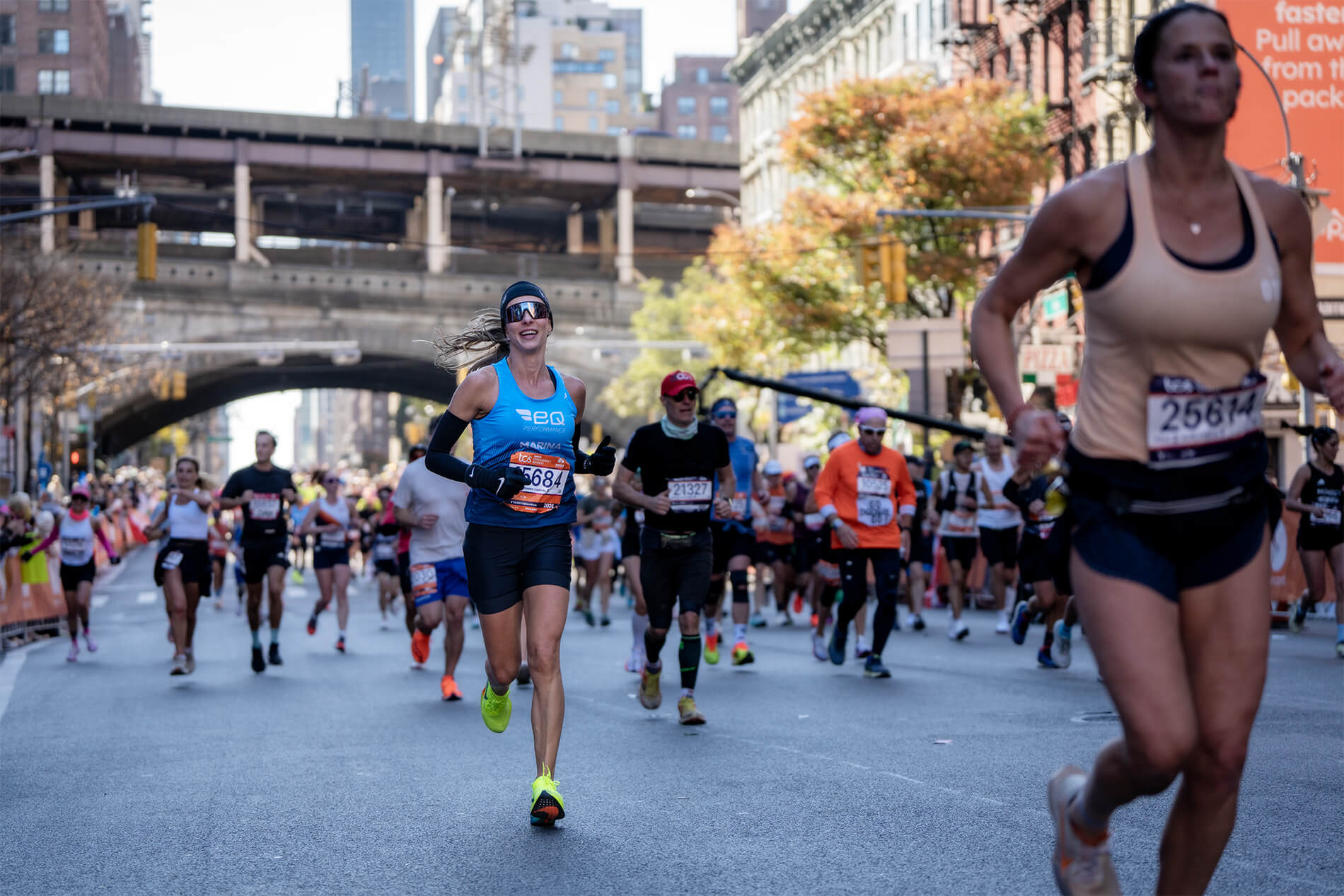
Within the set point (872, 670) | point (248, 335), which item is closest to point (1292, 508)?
point (872, 670)

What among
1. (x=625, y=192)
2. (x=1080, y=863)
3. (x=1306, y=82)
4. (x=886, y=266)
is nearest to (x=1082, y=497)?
(x=1080, y=863)

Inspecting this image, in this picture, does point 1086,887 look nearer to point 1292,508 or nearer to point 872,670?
point 872,670

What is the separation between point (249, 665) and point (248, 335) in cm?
5585

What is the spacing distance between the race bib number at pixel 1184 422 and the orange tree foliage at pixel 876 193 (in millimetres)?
32743

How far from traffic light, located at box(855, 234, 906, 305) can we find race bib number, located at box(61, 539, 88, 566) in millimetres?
13901

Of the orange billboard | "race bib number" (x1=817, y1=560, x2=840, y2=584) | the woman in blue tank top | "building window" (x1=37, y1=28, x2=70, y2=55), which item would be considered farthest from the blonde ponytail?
"building window" (x1=37, y1=28, x2=70, y2=55)

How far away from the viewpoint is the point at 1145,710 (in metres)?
3.96

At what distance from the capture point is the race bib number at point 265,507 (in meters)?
15.1

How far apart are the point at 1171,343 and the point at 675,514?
6885mm

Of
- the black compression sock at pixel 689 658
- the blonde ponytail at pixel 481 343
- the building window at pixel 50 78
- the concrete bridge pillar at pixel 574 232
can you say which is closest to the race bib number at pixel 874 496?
the black compression sock at pixel 689 658

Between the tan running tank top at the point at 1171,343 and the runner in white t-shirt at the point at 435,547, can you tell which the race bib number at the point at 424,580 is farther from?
the tan running tank top at the point at 1171,343

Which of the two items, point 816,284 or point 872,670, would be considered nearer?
point 872,670

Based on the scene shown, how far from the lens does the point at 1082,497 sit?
4227 millimetres

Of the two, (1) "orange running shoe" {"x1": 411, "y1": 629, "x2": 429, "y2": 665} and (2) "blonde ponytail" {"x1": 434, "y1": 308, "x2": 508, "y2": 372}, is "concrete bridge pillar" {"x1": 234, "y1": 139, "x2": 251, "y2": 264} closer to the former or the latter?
(1) "orange running shoe" {"x1": 411, "y1": 629, "x2": 429, "y2": 665}
